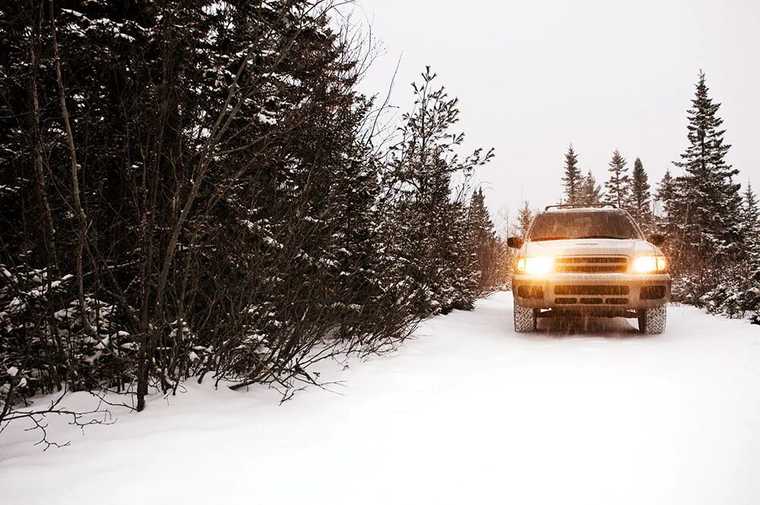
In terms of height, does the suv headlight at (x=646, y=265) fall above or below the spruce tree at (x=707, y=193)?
below

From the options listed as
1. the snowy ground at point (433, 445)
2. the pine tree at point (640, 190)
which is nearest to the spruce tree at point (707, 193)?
the pine tree at point (640, 190)

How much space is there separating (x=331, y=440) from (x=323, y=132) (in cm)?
236

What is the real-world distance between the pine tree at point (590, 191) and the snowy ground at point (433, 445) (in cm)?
5243

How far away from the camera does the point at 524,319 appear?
6.75 metres

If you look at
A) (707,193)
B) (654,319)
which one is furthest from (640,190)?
(654,319)

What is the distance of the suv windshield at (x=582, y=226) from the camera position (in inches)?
287

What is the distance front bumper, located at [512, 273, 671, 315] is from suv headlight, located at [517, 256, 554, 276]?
111mm

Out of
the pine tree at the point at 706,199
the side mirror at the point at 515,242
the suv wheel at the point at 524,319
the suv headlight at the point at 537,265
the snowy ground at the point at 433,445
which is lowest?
the snowy ground at the point at 433,445

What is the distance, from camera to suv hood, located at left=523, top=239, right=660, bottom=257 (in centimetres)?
609

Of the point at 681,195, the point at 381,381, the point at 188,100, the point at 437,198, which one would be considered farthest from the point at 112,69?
the point at 681,195

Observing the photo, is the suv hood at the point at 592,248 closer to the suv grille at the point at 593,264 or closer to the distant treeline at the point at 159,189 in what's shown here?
the suv grille at the point at 593,264

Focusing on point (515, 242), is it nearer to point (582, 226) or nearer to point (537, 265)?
point (537, 265)

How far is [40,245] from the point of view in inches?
116

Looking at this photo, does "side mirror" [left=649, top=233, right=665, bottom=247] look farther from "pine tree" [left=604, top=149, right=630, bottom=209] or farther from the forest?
"pine tree" [left=604, top=149, right=630, bottom=209]
